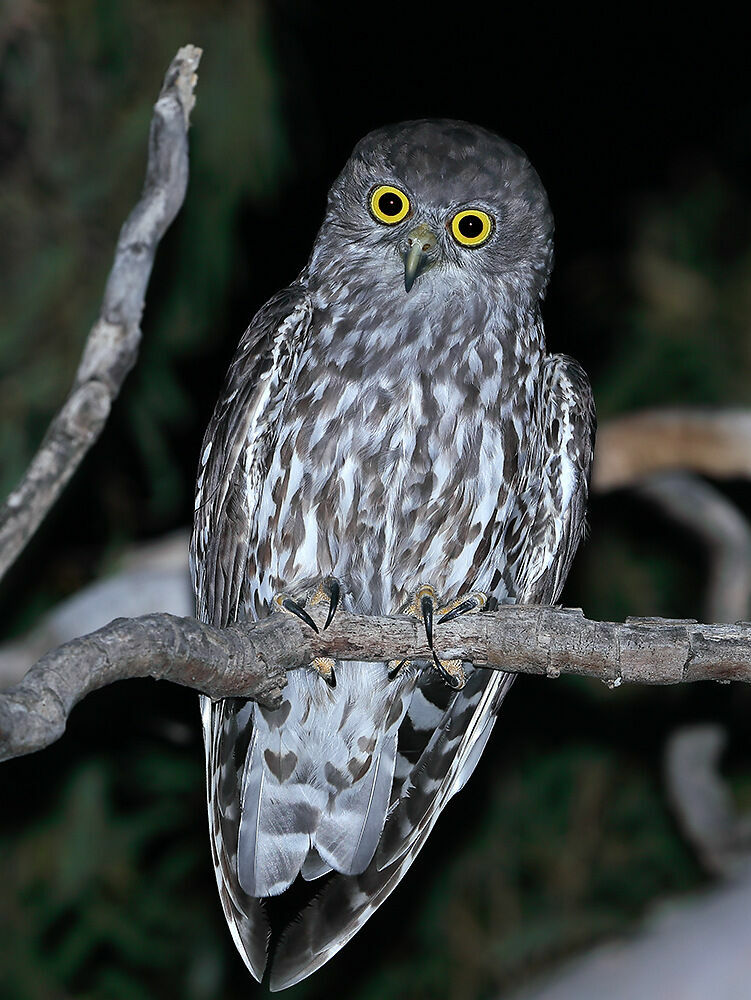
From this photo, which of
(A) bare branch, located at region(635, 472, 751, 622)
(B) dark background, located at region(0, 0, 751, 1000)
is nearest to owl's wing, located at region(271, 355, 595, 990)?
(A) bare branch, located at region(635, 472, 751, 622)

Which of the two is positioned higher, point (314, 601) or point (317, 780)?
point (314, 601)

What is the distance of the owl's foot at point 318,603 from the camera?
2318 millimetres

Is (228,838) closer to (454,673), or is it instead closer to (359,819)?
(359,819)

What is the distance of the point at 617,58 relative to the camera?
568 cm

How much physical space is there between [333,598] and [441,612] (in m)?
0.24

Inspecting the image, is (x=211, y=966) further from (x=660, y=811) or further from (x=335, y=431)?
(x=335, y=431)

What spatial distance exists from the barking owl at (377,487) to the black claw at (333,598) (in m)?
0.02

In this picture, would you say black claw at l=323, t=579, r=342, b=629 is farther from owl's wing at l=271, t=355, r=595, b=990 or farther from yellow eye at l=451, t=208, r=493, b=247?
yellow eye at l=451, t=208, r=493, b=247

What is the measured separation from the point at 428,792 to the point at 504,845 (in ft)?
9.27

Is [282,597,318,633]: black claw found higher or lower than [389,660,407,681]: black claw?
lower

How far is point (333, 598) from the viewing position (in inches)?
97.3

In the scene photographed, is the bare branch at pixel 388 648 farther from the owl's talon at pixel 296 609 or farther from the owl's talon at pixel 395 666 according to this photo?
the owl's talon at pixel 395 666

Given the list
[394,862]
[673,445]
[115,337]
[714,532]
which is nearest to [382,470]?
[115,337]

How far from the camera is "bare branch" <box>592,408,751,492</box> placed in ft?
12.1
